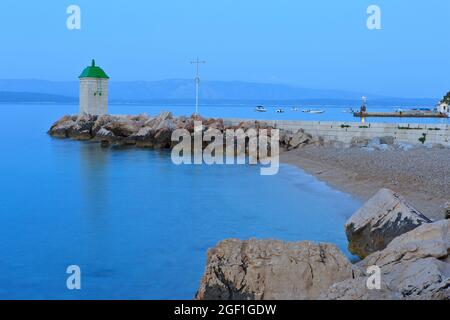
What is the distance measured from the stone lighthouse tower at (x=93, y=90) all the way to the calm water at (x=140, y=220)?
1474 centimetres

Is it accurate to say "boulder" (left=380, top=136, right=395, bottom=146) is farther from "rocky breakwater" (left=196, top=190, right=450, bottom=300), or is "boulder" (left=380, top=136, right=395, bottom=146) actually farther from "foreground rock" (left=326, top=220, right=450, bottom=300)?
"rocky breakwater" (left=196, top=190, right=450, bottom=300)

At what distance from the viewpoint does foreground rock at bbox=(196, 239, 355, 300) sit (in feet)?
16.4

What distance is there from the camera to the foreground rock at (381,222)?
7.46 metres

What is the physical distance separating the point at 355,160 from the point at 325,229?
297 inches

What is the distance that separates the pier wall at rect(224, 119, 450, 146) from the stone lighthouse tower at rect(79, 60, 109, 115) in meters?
15.3

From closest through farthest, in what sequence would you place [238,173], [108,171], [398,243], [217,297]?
[217,297]
[398,243]
[238,173]
[108,171]

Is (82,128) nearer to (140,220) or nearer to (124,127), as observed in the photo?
(124,127)

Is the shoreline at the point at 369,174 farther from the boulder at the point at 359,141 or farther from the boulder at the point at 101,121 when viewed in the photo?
the boulder at the point at 101,121

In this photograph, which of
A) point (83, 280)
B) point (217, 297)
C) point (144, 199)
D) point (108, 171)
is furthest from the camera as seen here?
point (108, 171)

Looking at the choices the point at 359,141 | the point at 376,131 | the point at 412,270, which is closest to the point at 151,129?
the point at 359,141

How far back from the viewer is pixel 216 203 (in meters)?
14.9

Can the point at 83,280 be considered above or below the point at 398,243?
below

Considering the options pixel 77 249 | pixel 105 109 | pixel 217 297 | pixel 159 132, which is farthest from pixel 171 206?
pixel 105 109

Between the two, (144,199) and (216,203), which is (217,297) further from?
(144,199)
